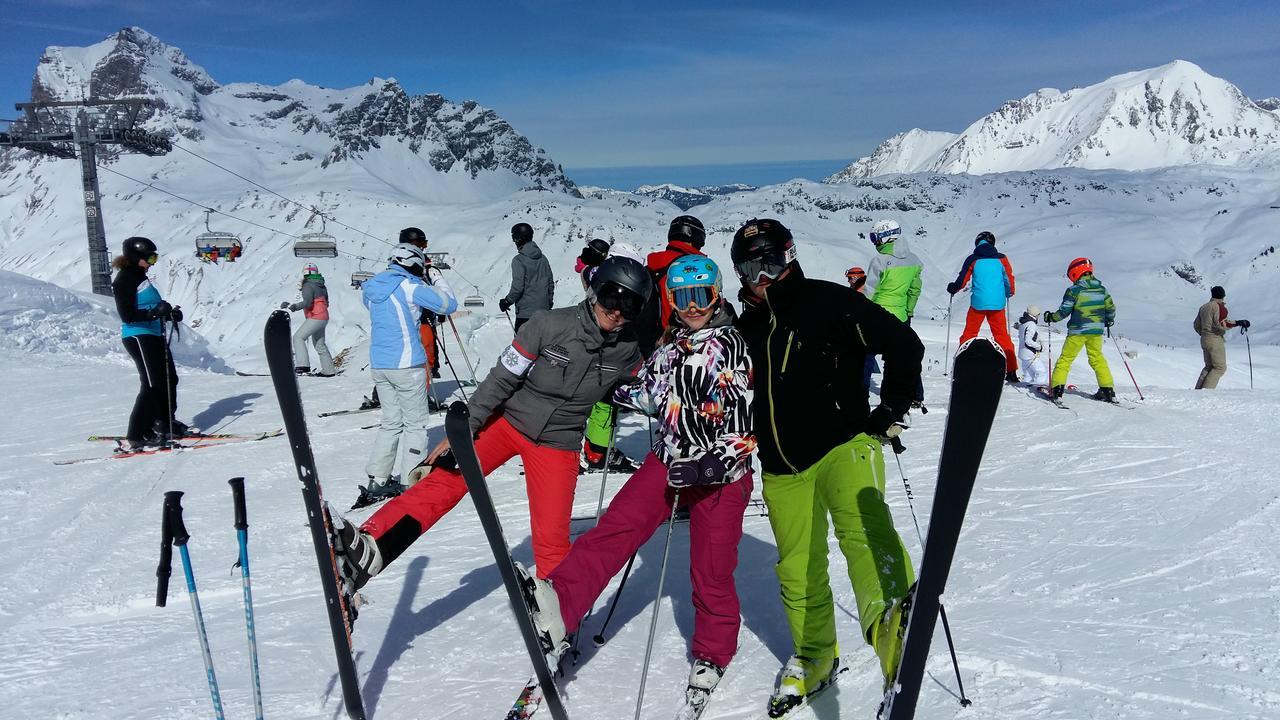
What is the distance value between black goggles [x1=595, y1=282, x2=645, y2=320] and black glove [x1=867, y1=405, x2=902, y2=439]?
107 centimetres

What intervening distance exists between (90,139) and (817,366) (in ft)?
148

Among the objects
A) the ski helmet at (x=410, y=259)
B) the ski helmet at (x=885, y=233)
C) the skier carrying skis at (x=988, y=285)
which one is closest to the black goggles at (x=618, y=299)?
the ski helmet at (x=410, y=259)

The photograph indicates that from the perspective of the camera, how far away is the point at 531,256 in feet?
27.9

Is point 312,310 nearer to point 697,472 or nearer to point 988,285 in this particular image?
point 988,285

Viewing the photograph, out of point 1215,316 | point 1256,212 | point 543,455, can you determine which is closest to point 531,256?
point 543,455

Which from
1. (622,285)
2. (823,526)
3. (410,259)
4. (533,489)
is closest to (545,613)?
(533,489)

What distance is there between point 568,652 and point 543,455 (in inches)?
35.4

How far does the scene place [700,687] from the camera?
305 cm

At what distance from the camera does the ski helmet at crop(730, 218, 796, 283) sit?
3.00 metres

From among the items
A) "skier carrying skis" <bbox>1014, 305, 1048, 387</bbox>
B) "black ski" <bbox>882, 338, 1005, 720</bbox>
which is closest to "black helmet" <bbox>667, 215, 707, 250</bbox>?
"black ski" <bbox>882, 338, 1005, 720</bbox>

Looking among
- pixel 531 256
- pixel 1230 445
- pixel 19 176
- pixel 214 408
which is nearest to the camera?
pixel 1230 445

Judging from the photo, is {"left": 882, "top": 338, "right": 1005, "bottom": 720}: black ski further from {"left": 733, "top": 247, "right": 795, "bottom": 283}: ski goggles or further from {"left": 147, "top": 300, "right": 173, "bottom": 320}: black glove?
{"left": 147, "top": 300, "right": 173, "bottom": 320}: black glove

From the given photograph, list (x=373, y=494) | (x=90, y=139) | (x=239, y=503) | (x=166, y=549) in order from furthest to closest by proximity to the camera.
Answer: (x=90, y=139) → (x=373, y=494) → (x=239, y=503) → (x=166, y=549)

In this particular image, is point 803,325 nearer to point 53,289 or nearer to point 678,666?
point 678,666
